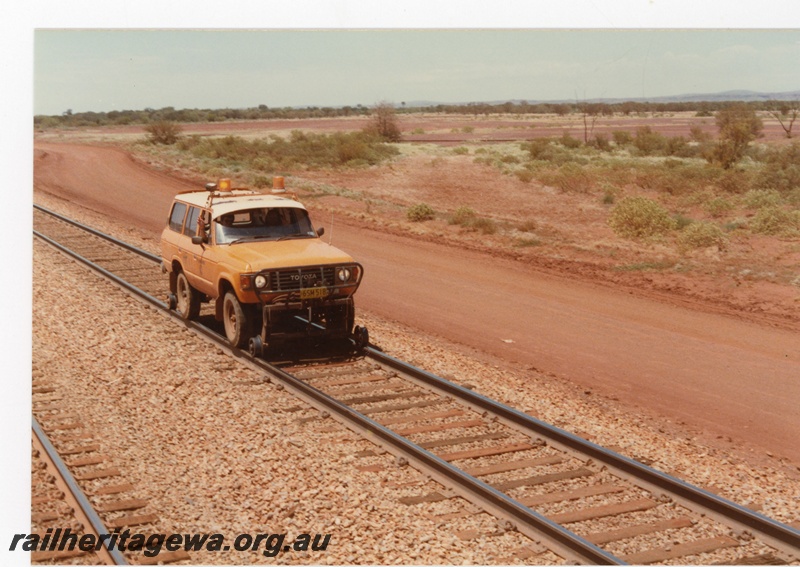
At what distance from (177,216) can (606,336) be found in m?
7.89

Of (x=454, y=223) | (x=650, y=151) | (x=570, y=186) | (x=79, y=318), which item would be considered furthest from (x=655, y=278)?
(x=650, y=151)

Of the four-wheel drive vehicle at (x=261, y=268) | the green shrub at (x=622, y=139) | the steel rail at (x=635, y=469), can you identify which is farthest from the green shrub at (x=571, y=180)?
the steel rail at (x=635, y=469)

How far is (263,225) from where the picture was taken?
42.1 feet

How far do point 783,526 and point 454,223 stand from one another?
2194 cm

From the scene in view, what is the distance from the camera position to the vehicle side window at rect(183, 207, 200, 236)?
13.4 m

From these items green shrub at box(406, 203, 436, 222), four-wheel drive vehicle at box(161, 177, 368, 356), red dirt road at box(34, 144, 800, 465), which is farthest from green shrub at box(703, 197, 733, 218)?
four-wheel drive vehicle at box(161, 177, 368, 356)

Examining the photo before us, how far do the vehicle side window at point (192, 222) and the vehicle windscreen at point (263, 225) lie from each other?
0.89 metres

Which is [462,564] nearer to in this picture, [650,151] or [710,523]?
[710,523]

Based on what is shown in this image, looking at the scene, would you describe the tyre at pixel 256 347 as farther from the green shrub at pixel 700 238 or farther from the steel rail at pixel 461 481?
the green shrub at pixel 700 238

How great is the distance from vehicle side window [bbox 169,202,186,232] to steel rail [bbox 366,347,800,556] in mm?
4944

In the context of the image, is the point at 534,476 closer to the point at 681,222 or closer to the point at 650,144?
the point at 681,222

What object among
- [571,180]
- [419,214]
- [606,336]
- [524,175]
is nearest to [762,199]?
[571,180]

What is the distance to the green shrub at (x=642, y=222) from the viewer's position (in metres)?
25.4

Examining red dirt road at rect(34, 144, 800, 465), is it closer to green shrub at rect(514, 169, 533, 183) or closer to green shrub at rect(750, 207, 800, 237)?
green shrub at rect(750, 207, 800, 237)
